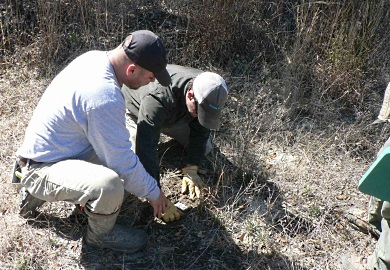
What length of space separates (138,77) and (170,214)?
42.8 inches

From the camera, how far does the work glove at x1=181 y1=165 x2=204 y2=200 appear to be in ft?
12.6

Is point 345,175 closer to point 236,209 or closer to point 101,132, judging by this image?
point 236,209

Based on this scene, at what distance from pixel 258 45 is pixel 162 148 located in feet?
6.11

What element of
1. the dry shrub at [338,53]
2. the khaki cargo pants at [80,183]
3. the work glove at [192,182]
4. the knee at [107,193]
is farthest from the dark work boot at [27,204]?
the dry shrub at [338,53]

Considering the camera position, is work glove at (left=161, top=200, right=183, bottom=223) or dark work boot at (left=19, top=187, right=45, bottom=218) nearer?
dark work boot at (left=19, top=187, right=45, bottom=218)

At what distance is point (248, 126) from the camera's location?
448 cm

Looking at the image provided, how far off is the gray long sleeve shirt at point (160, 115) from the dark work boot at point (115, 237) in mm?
447

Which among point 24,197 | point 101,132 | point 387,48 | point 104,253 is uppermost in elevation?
point 101,132

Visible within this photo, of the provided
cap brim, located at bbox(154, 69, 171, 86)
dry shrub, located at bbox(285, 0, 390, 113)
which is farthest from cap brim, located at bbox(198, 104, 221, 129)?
dry shrub, located at bbox(285, 0, 390, 113)

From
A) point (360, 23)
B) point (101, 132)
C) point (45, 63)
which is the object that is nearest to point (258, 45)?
point (360, 23)

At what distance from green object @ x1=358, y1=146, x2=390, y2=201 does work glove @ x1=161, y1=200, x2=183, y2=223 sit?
149cm

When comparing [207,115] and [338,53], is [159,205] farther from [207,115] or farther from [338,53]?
[338,53]

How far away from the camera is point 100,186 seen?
118 inches

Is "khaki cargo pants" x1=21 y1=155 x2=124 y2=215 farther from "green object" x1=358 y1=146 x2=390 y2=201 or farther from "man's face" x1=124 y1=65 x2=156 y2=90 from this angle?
"green object" x1=358 y1=146 x2=390 y2=201
